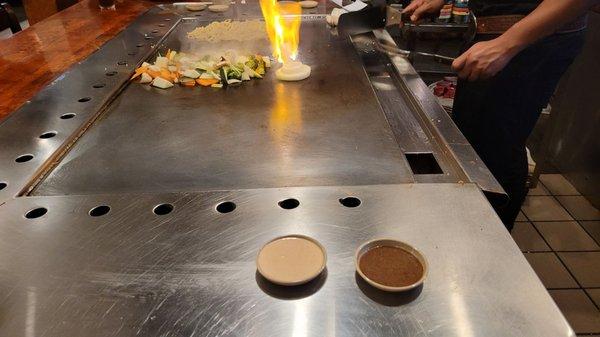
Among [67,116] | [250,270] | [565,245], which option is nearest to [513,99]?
[565,245]

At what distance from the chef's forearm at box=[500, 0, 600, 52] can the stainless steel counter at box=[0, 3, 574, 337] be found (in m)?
0.40

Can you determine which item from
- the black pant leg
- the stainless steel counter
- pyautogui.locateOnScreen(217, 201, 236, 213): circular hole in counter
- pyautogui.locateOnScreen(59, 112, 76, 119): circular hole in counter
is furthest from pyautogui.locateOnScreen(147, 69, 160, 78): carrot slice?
the black pant leg

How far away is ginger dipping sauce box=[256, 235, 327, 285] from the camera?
2.74 ft

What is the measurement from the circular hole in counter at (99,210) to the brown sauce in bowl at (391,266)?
0.68 meters

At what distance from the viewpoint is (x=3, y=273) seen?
910mm

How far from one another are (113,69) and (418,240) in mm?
1780

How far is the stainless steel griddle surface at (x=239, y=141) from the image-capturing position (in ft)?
4.06

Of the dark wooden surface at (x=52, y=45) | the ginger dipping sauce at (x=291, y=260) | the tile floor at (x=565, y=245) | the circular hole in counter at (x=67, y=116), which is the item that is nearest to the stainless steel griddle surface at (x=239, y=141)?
the circular hole in counter at (x=67, y=116)

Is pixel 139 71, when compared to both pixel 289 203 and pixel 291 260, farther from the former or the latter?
pixel 291 260

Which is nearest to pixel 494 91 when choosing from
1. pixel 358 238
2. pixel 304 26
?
pixel 304 26

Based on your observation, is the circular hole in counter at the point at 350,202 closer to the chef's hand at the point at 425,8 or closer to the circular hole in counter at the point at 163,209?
the circular hole in counter at the point at 163,209

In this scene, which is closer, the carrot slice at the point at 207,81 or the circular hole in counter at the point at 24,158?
the circular hole in counter at the point at 24,158

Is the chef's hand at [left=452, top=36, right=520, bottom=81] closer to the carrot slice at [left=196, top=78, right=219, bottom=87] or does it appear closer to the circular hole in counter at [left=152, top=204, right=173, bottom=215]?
the carrot slice at [left=196, top=78, right=219, bottom=87]

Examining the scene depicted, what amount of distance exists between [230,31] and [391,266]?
7.08 feet
